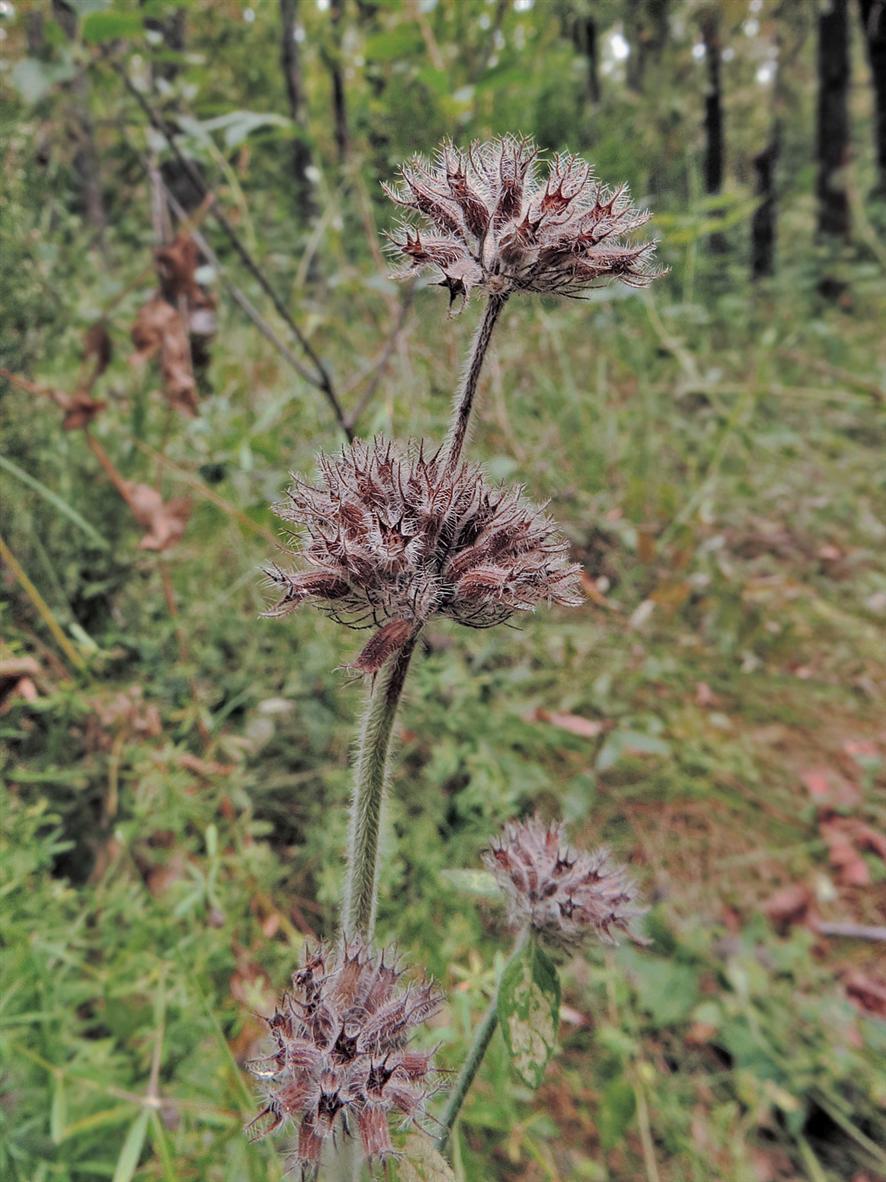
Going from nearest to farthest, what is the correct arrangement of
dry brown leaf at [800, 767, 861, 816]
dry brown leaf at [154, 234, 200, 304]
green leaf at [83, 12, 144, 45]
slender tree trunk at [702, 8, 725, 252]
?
green leaf at [83, 12, 144, 45]
dry brown leaf at [154, 234, 200, 304]
dry brown leaf at [800, 767, 861, 816]
slender tree trunk at [702, 8, 725, 252]

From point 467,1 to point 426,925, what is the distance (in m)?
2.65

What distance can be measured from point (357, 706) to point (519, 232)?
1500 mm

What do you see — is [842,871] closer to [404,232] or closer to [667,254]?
[404,232]

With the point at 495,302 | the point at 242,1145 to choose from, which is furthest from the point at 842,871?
the point at 495,302

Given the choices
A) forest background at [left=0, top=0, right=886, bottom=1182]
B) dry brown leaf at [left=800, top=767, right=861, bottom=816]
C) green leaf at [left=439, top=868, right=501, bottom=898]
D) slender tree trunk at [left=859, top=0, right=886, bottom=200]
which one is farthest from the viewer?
slender tree trunk at [left=859, top=0, right=886, bottom=200]

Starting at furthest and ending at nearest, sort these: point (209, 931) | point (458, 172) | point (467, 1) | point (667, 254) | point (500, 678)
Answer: point (667, 254) < point (467, 1) < point (500, 678) < point (209, 931) < point (458, 172)

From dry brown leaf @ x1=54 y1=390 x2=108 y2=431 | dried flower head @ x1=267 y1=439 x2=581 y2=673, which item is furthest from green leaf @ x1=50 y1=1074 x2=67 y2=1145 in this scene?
dry brown leaf @ x1=54 y1=390 x2=108 y2=431

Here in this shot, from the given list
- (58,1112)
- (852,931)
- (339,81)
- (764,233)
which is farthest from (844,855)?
(764,233)

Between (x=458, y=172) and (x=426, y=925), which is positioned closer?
(x=458, y=172)

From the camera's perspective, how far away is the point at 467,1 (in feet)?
8.04

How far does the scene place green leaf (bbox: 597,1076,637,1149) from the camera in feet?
5.27

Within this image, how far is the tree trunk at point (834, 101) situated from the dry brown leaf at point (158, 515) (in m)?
7.71

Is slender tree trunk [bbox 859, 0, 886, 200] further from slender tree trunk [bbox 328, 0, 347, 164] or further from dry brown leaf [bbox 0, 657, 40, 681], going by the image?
dry brown leaf [bbox 0, 657, 40, 681]

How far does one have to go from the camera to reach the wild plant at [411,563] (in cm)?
70
